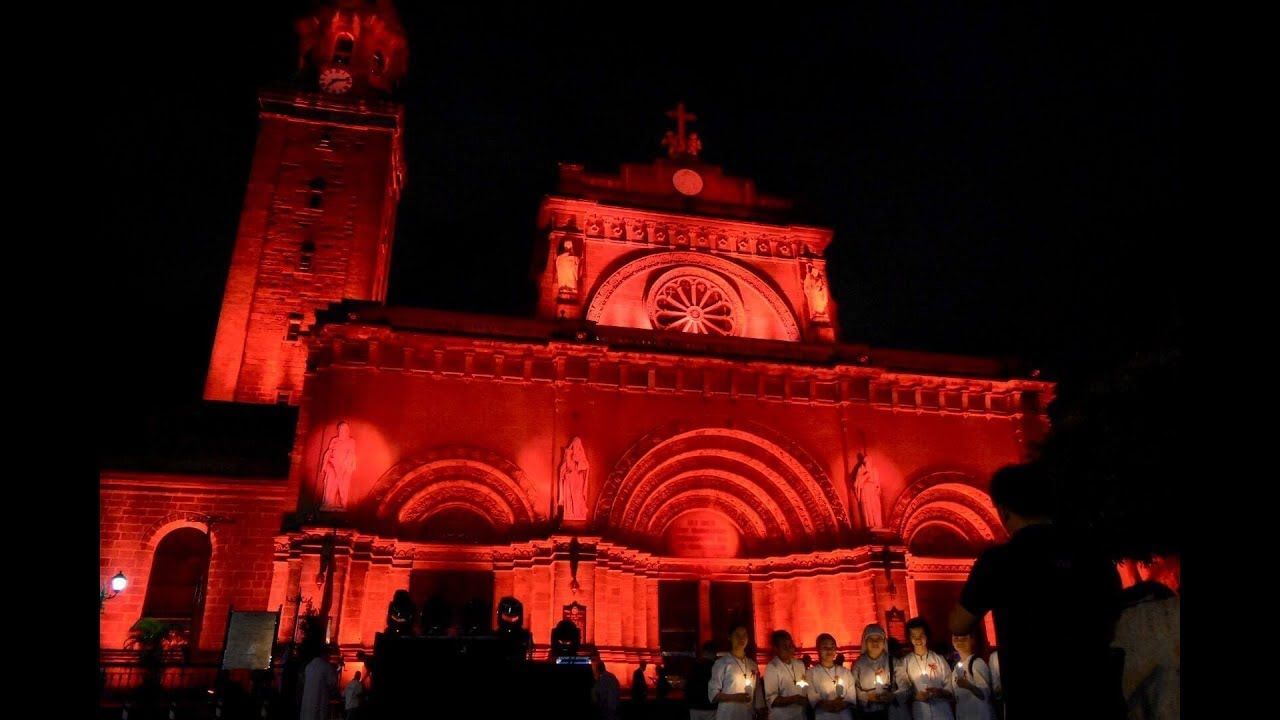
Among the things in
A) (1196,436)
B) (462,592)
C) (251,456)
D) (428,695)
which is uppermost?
(251,456)

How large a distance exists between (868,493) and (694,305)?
7.79 meters

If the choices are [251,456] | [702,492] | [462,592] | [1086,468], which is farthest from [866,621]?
[251,456]

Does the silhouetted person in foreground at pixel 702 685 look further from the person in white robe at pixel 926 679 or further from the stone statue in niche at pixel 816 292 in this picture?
the stone statue in niche at pixel 816 292

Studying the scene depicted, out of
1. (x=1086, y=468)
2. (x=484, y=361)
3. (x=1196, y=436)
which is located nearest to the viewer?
(x=1196, y=436)

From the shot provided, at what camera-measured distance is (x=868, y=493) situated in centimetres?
2217

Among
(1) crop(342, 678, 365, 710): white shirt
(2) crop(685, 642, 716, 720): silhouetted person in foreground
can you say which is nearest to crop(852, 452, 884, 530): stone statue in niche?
(2) crop(685, 642, 716, 720): silhouetted person in foreground

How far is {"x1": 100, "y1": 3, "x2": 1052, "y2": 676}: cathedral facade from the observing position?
1980cm

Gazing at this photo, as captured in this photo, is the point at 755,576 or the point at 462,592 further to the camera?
the point at 755,576

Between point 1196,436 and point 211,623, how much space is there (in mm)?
23771

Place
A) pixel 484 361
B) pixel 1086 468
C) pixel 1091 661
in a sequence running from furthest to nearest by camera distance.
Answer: pixel 484 361 < pixel 1086 468 < pixel 1091 661

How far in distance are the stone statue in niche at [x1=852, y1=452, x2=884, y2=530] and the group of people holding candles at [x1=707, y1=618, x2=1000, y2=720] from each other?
10.4 m

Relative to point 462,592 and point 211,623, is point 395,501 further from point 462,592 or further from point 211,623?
point 211,623

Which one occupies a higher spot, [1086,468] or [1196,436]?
[1086,468]

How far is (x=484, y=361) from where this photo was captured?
21703mm
